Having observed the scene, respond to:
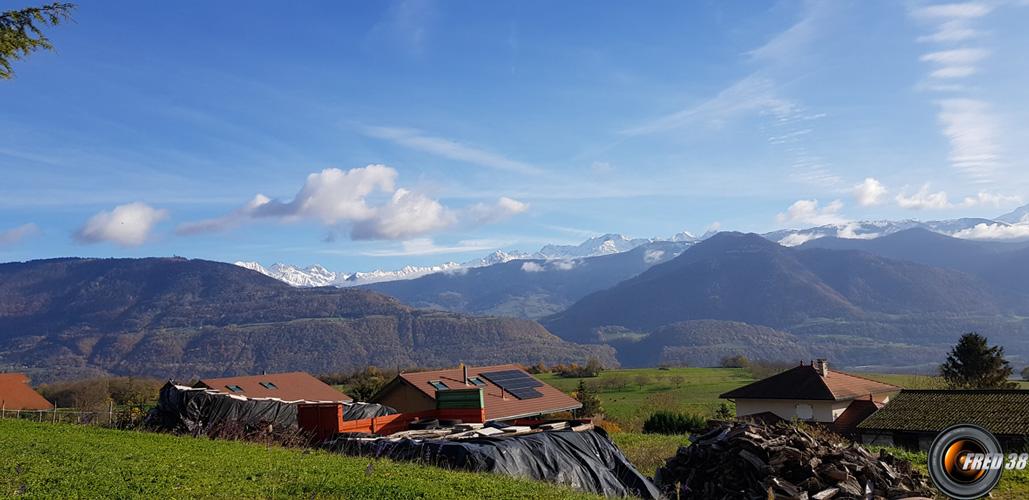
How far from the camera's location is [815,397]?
142 feet

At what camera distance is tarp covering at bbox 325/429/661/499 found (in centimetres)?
1780

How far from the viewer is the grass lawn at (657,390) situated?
2189 inches

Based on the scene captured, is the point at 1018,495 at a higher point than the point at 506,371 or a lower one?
lower

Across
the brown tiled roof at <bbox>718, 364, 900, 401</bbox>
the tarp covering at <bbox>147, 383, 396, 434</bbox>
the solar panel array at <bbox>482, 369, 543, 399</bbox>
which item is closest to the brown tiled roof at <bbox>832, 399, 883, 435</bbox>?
the brown tiled roof at <bbox>718, 364, 900, 401</bbox>

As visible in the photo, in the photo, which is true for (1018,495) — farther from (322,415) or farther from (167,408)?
(167,408)

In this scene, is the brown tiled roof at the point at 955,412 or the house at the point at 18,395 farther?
the house at the point at 18,395

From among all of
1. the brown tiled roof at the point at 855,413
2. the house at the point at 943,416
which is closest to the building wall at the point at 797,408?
the brown tiled roof at the point at 855,413

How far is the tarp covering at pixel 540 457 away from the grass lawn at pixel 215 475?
4.52ft

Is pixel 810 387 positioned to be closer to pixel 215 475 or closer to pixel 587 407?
pixel 587 407

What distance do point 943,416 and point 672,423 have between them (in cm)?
1479

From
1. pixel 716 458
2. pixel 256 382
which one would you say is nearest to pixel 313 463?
pixel 716 458

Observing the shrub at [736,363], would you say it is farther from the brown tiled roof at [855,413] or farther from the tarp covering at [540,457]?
the tarp covering at [540,457]

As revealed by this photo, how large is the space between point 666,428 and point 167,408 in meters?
28.0

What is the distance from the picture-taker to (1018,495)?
69.1 ft
